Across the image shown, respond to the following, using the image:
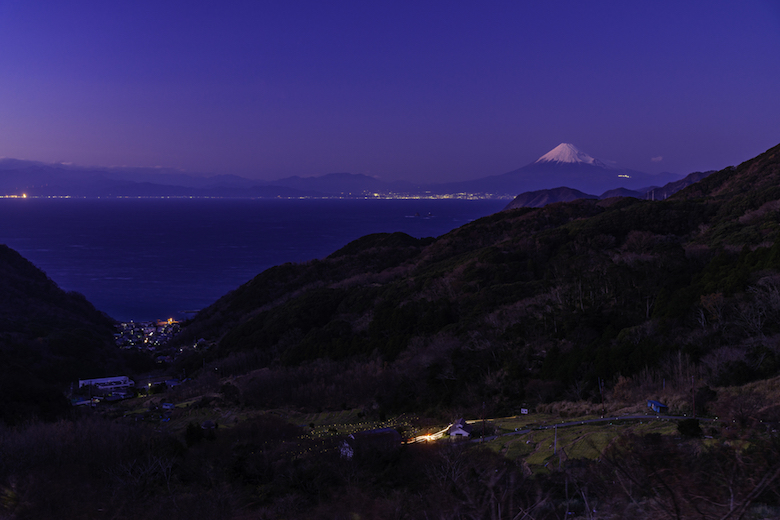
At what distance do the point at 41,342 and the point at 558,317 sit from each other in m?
30.1


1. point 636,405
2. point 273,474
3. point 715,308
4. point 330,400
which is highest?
point 715,308

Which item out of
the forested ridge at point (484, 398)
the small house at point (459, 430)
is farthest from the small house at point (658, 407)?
the small house at point (459, 430)

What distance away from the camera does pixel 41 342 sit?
3098 centimetres

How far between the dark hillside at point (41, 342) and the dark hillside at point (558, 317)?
7035mm

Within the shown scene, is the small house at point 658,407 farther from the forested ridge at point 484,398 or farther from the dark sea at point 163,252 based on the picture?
the dark sea at point 163,252

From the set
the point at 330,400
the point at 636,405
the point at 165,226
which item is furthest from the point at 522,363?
the point at 165,226

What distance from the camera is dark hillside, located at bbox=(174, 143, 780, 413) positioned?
1551 centimetres

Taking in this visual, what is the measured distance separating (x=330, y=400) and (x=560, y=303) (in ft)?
34.7

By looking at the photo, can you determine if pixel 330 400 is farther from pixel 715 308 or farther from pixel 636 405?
pixel 715 308

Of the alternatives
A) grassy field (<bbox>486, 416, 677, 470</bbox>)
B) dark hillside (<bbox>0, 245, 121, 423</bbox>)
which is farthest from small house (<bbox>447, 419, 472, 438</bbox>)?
dark hillside (<bbox>0, 245, 121, 423</bbox>)

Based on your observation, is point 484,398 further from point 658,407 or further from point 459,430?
point 658,407

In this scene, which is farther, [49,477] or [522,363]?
[522,363]

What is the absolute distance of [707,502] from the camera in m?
3.51

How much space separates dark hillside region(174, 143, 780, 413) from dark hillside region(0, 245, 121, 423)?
703cm
